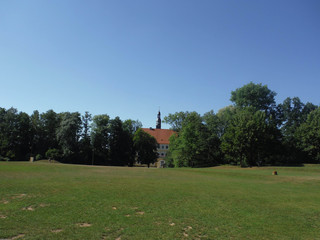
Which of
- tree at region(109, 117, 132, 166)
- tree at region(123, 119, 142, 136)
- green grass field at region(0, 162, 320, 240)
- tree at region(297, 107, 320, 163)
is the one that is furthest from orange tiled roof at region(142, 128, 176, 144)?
green grass field at region(0, 162, 320, 240)

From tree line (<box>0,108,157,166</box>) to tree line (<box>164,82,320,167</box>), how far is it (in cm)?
1428

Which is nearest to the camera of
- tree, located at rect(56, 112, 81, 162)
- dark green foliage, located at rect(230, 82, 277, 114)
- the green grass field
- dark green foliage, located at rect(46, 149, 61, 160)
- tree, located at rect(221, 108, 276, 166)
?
the green grass field

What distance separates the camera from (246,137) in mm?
50688

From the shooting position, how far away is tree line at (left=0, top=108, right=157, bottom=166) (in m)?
64.4

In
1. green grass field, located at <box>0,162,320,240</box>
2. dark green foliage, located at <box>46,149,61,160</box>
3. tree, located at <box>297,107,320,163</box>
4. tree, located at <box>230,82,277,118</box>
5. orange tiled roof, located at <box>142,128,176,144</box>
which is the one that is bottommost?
green grass field, located at <box>0,162,320,240</box>

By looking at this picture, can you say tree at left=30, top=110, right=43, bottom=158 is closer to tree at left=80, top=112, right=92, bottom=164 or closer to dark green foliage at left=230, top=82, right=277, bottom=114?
tree at left=80, top=112, right=92, bottom=164

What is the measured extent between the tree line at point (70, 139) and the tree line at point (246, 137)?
1428cm

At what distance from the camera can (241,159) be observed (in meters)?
52.5

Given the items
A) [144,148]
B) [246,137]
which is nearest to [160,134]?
[144,148]

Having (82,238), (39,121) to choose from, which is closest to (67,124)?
(39,121)

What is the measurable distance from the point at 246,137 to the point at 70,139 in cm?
4558

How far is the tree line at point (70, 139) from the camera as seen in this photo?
211 ft

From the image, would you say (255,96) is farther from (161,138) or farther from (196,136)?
(161,138)

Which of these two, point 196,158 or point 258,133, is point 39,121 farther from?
point 258,133
